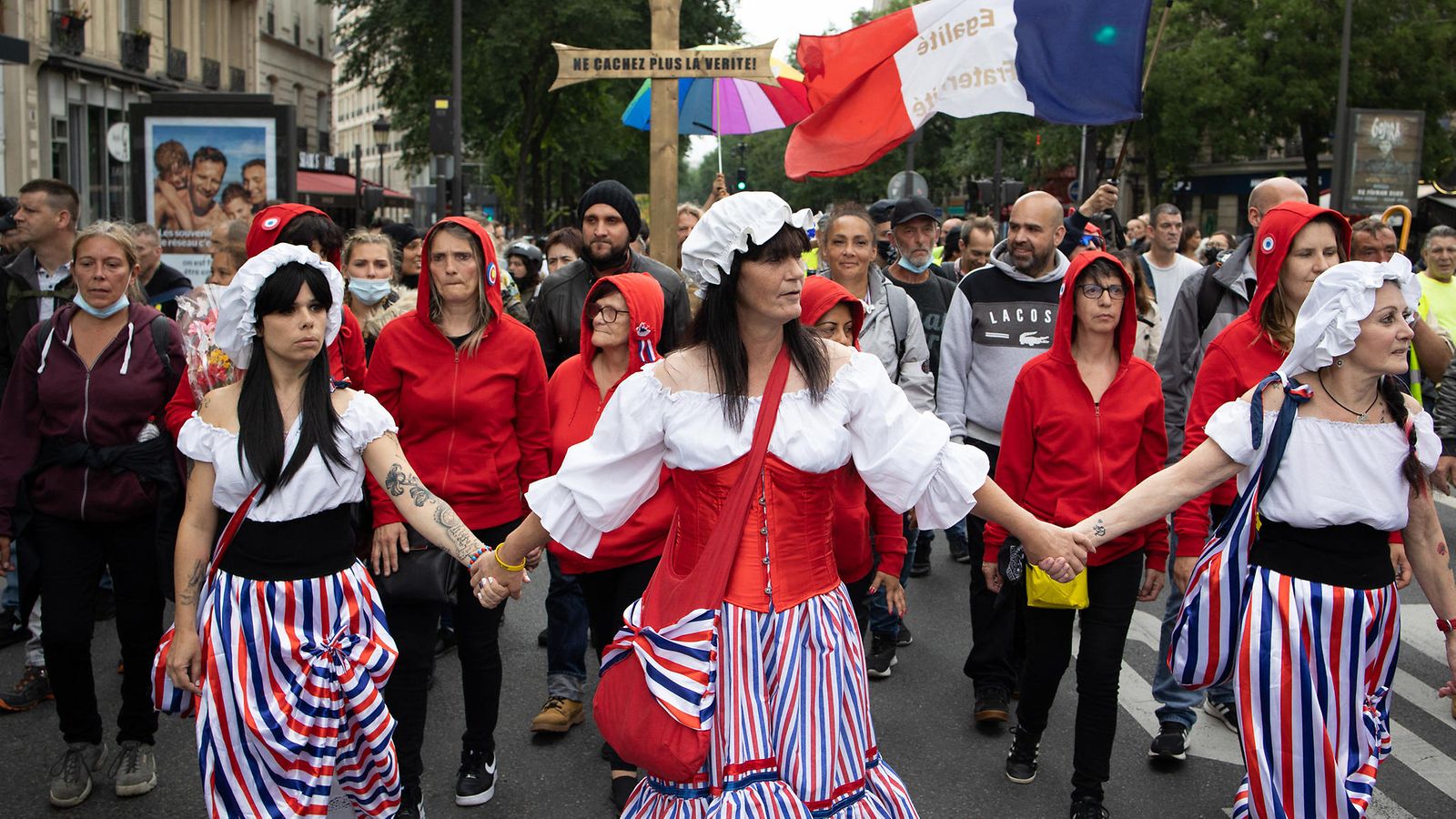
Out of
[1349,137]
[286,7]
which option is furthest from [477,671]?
[286,7]

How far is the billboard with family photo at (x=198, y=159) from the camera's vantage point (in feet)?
38.8

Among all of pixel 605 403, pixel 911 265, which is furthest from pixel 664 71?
pixel 605 403

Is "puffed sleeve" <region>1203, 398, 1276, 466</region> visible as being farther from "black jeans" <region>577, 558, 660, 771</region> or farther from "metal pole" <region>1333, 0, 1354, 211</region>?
"metal pole" <region>1333, 0, 1354, 211</region>

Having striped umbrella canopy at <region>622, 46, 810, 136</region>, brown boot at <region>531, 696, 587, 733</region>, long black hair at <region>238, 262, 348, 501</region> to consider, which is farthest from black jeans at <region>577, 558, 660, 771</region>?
striped umbrella canopy at <region>622, 46, 810, 136</region>

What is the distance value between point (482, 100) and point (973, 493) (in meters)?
35.3

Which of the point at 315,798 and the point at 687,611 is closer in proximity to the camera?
the point at 687,611

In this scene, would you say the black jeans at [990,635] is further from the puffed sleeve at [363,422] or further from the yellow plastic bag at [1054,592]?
the puffed sleeve at [363,422]

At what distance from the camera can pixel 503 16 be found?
111 feet

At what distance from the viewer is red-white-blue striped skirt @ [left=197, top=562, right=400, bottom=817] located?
3719mm

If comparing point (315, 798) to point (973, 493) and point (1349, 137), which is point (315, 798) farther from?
point (1349, 137)

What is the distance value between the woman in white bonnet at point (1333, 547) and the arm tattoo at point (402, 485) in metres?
2.30

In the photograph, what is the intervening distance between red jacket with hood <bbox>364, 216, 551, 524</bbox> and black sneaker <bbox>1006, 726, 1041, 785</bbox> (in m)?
2.09

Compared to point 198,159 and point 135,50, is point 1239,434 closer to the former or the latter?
point 198,159

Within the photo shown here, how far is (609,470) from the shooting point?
11.4 feet
